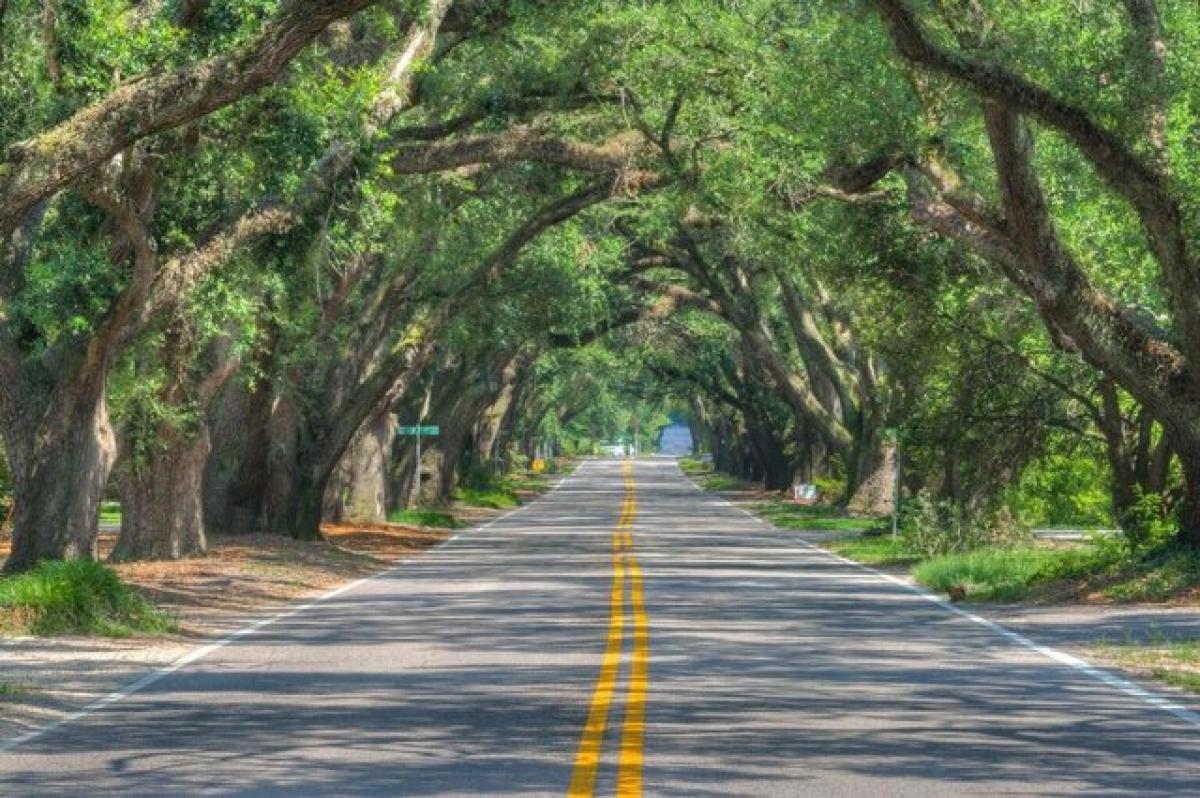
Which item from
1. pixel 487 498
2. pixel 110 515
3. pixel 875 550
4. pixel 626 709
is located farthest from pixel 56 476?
pixel 487 498

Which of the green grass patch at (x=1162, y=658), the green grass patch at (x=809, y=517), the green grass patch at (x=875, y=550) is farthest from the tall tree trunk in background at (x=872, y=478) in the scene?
the green grass patch at (x=1162, y=658)

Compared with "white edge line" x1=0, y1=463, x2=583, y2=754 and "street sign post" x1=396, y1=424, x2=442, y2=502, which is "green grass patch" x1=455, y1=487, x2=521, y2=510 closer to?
"street sign post" x1=396, y1=424, x2=442, y2=502

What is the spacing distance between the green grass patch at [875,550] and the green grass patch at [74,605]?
56.7 feet

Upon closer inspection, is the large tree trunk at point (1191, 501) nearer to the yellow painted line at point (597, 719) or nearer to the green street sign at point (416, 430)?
the yellow painted line at point (597, 719)

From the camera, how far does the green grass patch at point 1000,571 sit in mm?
28250

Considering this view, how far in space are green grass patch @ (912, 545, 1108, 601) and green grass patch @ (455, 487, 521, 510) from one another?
130ft

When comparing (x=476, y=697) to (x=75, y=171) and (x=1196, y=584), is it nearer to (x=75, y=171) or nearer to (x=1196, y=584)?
(x=75, y=171)

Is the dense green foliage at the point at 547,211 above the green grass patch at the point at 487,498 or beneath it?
above

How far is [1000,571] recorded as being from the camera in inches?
1200

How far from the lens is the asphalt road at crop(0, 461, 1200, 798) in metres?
11.6

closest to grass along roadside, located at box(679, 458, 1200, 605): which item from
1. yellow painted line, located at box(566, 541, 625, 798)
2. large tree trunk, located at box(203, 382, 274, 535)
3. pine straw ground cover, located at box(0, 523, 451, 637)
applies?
yellow painted line, located at box(566, 541, 625, 798)

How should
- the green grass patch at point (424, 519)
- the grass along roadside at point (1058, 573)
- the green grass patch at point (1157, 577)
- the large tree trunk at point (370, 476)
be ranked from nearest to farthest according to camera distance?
the green grass patch at point (1157, 577) < the grass along roadside at point (1058, 573) < the large tree trunk at point (370, 476) < the green grass patch at point (424, 519)

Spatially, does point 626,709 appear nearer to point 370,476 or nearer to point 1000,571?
point 1000,571

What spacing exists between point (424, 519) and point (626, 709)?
41.2m
